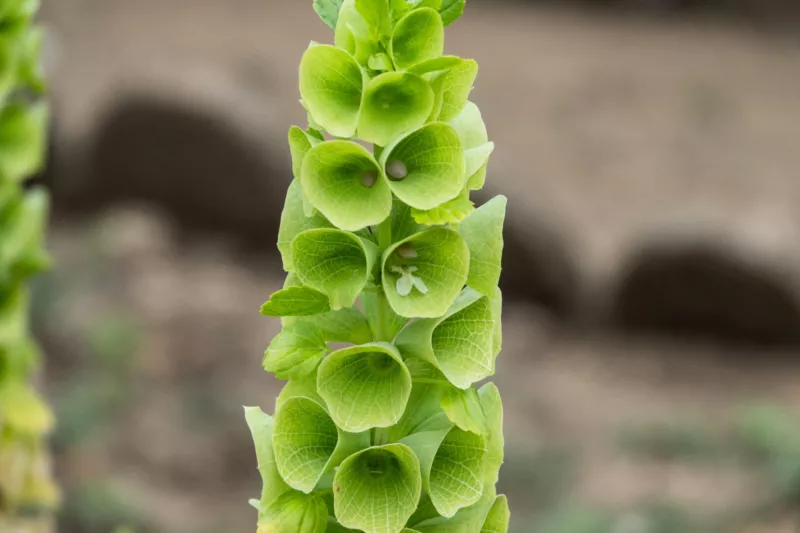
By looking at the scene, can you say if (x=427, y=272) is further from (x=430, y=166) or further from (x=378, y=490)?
(x=378, y=490)

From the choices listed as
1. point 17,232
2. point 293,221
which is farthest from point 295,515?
point 17,232

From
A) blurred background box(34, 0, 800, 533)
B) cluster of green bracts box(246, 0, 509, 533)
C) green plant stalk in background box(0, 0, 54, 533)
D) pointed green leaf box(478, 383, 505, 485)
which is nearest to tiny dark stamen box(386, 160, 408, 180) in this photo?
cluster of green bracts box(246, 0, 509, 533)

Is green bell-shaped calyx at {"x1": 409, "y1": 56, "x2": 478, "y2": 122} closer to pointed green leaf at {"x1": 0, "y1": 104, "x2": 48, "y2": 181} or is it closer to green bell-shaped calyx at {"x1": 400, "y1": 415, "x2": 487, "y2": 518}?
green bell-shaped calyx at {"x1": 400, "y1": 415, "x2": 487, "y2": 518}

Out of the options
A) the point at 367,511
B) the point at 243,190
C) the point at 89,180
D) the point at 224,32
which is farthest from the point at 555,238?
the point at 367,511

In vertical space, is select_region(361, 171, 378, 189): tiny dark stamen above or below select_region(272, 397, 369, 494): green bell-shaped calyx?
above

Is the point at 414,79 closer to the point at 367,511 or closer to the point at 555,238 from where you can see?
the point at 367,511
